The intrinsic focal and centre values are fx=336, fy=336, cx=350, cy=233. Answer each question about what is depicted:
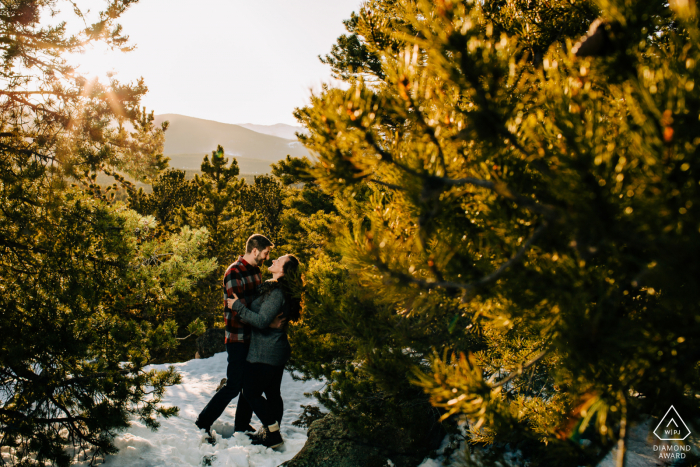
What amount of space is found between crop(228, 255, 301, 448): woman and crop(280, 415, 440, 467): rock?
1.28 ft

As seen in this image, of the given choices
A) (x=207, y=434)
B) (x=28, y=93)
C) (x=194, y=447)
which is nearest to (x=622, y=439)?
(x=194, y=447)

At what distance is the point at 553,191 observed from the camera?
97cm

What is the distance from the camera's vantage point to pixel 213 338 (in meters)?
10.2

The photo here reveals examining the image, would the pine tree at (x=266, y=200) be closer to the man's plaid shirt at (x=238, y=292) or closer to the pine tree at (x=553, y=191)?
the man's plaid shirt at (x=238, y=292)

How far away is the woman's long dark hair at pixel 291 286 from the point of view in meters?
3.61

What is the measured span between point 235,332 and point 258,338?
0.29m

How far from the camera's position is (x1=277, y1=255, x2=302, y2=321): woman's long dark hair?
11.8 ft

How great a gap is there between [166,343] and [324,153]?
291 centimetres

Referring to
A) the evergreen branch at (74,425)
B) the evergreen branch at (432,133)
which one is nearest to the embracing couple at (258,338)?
the evergreen branch at (74,425)

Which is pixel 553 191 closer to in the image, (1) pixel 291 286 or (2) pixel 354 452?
(1) pixel 291 286

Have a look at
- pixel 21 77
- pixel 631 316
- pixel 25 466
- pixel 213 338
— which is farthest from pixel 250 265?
pixel 213 338

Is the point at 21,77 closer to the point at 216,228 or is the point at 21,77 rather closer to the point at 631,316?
the point at 216,228

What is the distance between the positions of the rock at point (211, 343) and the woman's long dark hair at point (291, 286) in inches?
288

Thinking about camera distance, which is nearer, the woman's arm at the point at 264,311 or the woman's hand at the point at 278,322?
the woman's arm at the point at 264,311
